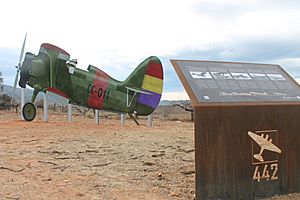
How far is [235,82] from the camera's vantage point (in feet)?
20.0

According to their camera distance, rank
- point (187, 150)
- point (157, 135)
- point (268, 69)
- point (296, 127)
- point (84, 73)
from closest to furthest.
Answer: point (296, 127) < point (268, 69) < point (187, 150) < point (157, 135) < point (84, 73)

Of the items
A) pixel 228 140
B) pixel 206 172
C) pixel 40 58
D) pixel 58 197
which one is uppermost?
pixel 40 58

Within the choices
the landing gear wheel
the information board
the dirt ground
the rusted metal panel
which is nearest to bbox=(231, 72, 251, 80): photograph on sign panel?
the information board

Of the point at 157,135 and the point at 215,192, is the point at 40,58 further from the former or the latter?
the point at 215,192

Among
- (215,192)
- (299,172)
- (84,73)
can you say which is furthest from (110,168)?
(84,73)

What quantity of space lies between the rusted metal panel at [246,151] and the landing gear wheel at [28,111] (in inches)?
474

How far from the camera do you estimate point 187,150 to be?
1020 cm

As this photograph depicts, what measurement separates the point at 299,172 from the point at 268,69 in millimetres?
1798

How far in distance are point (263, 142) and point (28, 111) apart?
39.9ft

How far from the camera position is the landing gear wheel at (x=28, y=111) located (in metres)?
16.0

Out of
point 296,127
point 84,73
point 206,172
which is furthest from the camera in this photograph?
point 84,73

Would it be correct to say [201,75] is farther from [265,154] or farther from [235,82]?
[265,154]

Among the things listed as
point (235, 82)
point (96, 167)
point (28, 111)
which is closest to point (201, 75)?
point (235, 82)

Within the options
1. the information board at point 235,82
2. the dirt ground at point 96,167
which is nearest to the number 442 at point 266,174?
the dirt ground at point 96,167
